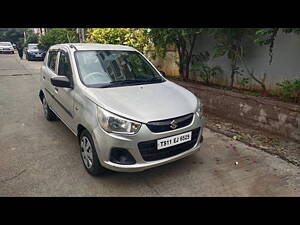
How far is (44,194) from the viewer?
272cm

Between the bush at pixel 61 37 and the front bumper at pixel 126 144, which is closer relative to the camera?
the front bumper at pixel 126 144

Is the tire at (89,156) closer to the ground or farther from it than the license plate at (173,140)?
closer to the ground

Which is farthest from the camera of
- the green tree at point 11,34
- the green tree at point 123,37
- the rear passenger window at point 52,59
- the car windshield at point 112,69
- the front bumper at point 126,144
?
the green tree at point 11,34

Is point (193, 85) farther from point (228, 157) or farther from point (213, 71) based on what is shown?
point (228, 157)

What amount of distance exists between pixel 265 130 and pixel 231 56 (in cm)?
203

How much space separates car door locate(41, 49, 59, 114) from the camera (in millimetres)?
4309

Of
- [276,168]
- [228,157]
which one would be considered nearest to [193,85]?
[228,157]

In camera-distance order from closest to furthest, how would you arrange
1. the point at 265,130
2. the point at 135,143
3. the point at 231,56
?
the point at 135,143, the point at 265,130, the point at 231,56

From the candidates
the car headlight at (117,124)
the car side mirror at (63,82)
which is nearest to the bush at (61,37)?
the car side mirror at (63,82)

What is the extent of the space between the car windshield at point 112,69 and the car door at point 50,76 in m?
0.97

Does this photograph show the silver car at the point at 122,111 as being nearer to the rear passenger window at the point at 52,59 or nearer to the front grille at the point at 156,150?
the front grille at the point at 156,150

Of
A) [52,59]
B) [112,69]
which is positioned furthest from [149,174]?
[52,59]

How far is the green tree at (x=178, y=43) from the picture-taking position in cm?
650

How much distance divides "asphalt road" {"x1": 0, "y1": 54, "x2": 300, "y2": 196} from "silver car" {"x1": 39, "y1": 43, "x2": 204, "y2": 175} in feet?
0.98
